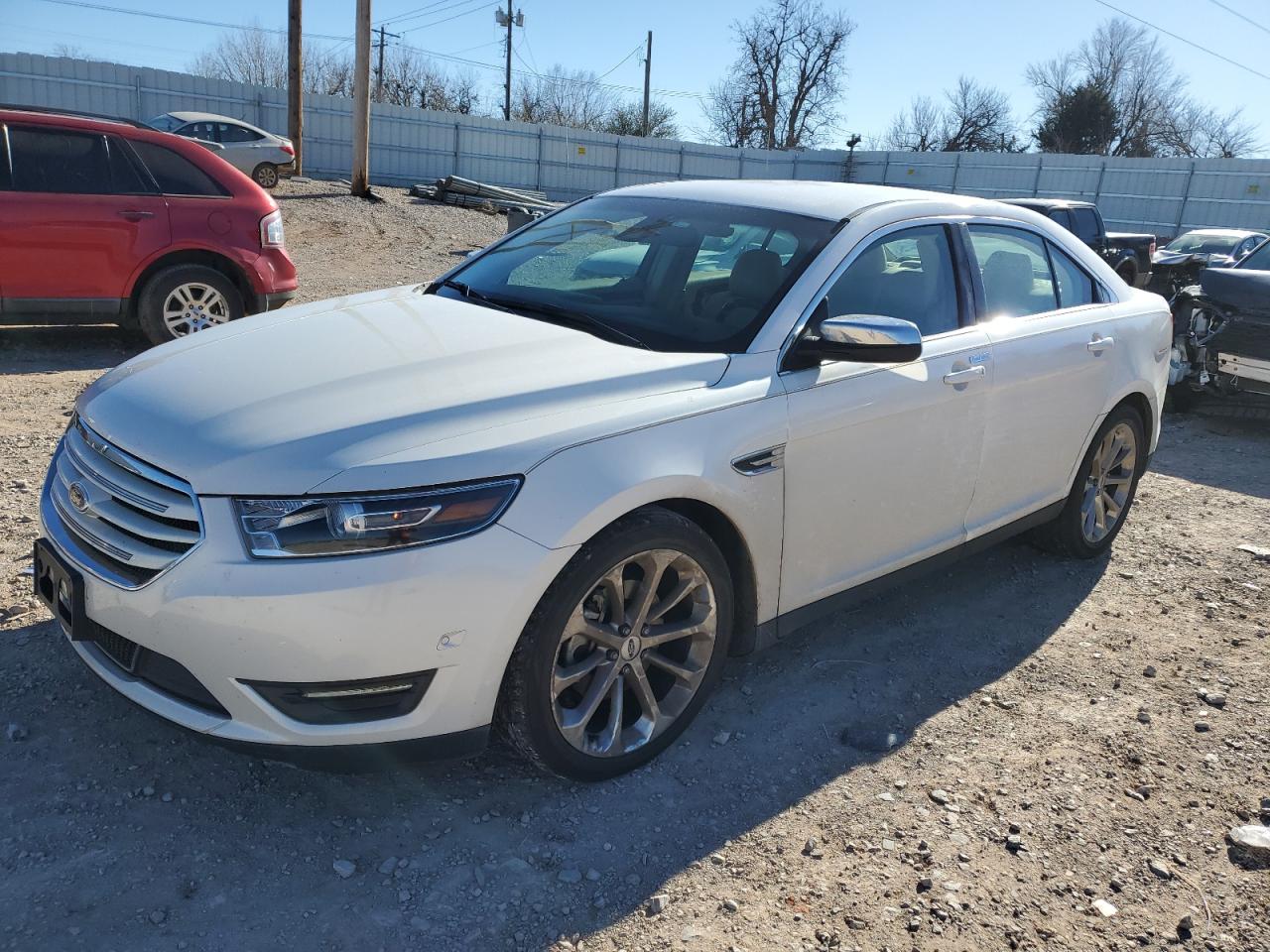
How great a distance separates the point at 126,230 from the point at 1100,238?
424 inches

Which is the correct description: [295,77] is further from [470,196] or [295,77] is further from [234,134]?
[470,196]

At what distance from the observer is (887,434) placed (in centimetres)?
346

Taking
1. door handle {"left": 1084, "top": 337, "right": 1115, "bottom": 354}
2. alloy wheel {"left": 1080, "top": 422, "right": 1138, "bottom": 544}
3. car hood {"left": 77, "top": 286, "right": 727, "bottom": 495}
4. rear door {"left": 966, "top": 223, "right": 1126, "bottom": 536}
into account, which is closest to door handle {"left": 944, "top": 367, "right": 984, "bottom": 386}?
rear door {"left": 966, "top": 223, "right": 1126, "bottom": 536}

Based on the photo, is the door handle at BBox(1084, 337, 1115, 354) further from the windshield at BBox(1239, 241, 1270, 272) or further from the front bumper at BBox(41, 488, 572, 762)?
the windshield at BBox(1239, 241, 1270, 272)

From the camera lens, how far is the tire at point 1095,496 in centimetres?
475

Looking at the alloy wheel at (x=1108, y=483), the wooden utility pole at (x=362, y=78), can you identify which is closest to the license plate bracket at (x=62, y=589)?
the alloy wheel at (x=1108, y=483)

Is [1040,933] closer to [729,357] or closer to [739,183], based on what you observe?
[729,357]

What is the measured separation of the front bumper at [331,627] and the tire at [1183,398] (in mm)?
7820

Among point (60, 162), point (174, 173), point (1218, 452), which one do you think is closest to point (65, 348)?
point (60, 162)

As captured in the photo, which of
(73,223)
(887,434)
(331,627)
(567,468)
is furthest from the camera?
(73,223)

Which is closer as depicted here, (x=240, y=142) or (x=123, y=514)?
(x=123, y=514)

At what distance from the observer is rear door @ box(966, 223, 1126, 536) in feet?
13.2

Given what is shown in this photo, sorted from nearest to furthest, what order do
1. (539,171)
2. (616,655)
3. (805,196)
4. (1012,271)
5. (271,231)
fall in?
(616,655) < (805,196) < (1012,271) < (271,231) < (539,171)

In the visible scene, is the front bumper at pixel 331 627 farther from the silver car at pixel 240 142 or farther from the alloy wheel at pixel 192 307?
the silver car at pixel 240 142
